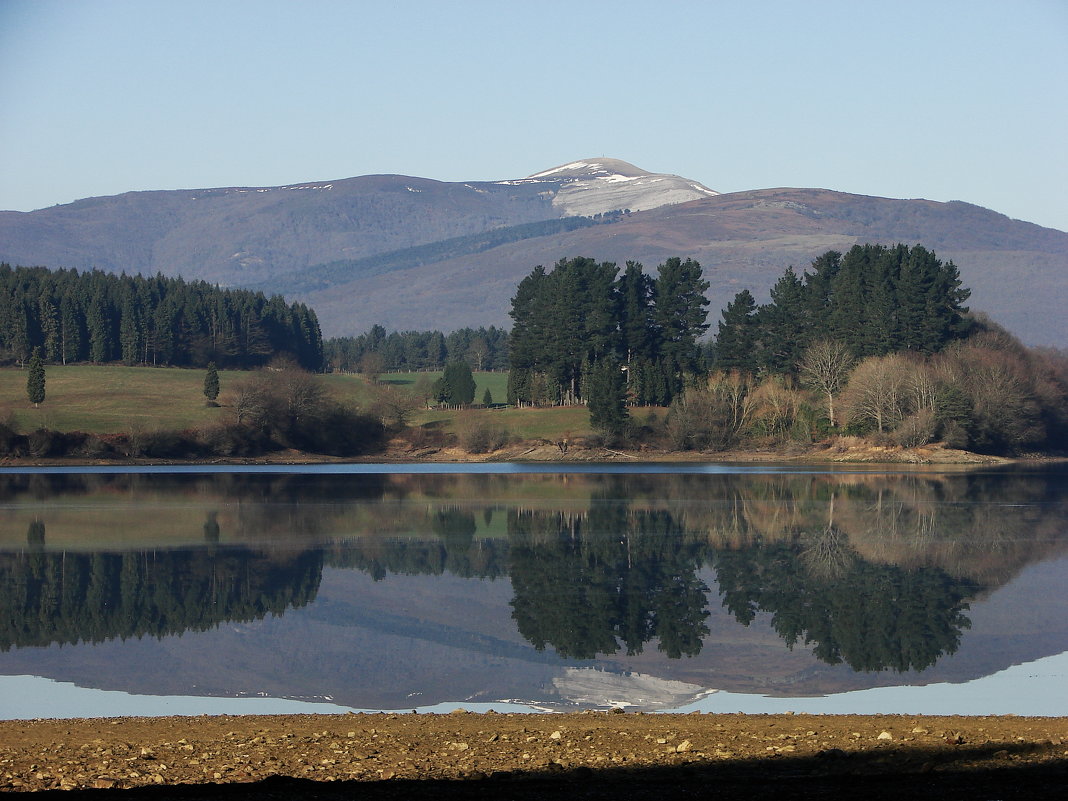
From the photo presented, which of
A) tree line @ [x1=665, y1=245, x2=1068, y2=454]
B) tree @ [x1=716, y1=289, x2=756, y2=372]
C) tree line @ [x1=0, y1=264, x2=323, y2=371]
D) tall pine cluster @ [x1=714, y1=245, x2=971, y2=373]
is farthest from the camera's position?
tree line @ [x1=0, y1=264, x2=323, y2=371]

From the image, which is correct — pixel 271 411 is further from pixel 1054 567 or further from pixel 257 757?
pixel 257 757

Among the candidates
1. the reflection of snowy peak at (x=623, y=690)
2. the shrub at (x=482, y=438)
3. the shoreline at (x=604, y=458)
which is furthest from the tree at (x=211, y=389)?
the reflection of snowy peak at (x=623, y=690)

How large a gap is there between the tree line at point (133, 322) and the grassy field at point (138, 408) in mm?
8668

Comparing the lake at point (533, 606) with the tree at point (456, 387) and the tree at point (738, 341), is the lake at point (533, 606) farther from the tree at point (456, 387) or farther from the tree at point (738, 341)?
the tree at point (456, 387)

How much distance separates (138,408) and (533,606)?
283ft

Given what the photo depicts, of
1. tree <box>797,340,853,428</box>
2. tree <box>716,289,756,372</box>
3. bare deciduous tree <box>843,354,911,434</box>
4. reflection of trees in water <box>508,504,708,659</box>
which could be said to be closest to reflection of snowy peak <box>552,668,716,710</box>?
reflection of trees in water <box>508,504,708,659</box>

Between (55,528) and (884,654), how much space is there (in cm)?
2949

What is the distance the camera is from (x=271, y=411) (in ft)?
329

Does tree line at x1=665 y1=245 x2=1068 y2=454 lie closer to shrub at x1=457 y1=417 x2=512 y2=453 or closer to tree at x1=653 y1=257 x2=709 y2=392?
tree at x1=653 y1=257 x2=709 y2=392

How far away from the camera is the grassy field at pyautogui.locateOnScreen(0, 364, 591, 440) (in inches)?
3834

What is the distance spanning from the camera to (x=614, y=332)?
113250mm

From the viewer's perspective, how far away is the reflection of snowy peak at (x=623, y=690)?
18031 millimetres

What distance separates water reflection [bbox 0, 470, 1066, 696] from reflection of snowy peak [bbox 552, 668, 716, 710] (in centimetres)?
180

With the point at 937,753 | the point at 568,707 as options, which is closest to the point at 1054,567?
the point at 568,707
